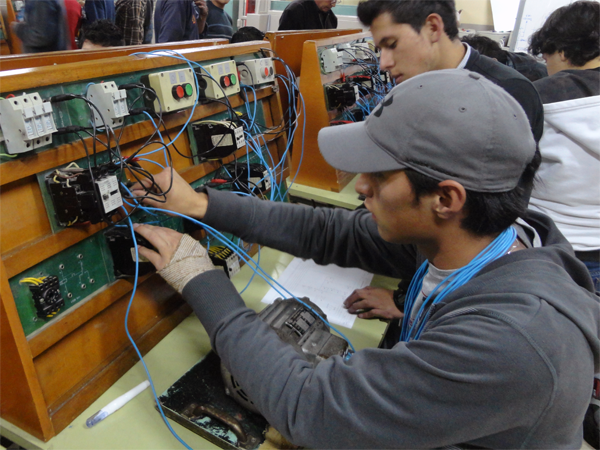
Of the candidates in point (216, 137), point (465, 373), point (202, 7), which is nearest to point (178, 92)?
point (216, 137)

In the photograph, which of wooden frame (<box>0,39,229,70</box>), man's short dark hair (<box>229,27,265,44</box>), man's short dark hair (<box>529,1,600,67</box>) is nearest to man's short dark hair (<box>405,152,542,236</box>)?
wooden frame (<box>0,39,229,70</box>)

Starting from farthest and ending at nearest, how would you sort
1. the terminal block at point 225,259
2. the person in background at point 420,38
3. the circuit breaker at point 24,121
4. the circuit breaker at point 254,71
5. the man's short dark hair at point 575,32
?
1. the man's short dark hair at point 575,32
2. the person in background at point 420,38
3. the circuit breaker at point 254,71
4. the terminal block at point 225,259
5. the circuit breaker at point 24,121

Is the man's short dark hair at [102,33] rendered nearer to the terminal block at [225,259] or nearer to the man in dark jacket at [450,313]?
the terminal block at [225,259]

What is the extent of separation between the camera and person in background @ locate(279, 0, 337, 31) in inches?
122

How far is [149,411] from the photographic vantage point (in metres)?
0.88

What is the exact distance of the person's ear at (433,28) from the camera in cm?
153

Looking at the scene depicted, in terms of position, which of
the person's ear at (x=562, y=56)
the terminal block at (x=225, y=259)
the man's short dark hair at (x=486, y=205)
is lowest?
the terminal block at (x=225, y=259)

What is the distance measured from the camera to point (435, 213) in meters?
0.72

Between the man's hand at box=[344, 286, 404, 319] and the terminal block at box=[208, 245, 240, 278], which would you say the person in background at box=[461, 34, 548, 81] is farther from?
the terminal block at box=[208, 245, 240, 278]

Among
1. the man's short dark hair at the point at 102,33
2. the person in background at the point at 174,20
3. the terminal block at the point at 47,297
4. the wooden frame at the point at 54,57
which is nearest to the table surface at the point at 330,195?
the wooden frame at the point at 54,57

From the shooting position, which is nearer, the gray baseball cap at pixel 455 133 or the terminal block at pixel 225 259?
the gray baseball cap at pixel 455 133

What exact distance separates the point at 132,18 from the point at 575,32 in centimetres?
261

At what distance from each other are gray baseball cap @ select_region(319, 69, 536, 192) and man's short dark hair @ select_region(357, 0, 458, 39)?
38.4 inches

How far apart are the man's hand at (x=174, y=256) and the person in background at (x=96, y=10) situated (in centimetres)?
286
